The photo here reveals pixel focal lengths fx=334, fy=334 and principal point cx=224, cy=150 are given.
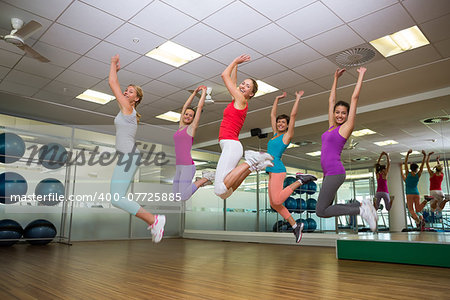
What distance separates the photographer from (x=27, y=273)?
149 inches

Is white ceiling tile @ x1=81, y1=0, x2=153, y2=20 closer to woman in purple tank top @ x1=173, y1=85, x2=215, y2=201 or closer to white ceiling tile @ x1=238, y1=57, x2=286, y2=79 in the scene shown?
woman in purple tank top @ x1=173, y1=85, x2=215, y2=201

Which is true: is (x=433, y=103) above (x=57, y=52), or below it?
below

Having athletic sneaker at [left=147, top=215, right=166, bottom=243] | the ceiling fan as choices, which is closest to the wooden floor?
athletic sneaker at [left=147, top=215, right=166, bottom=243]

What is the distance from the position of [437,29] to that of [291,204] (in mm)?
3597

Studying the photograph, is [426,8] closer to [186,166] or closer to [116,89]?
Result: [186,166]

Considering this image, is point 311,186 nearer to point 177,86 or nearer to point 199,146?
point 177,86

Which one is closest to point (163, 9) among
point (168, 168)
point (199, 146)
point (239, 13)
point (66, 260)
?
point (239, 13)

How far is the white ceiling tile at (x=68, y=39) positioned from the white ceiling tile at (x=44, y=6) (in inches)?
11.1

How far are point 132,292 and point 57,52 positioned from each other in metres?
4.32

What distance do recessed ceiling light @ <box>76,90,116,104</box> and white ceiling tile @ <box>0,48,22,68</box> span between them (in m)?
1.53

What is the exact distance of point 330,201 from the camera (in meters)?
3.02

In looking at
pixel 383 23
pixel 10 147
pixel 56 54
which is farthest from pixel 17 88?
pixel 383 23

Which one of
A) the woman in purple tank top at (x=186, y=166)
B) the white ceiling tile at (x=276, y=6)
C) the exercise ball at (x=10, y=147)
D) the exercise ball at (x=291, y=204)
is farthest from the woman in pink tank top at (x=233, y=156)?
the exercise ball at (x=10, y=147)

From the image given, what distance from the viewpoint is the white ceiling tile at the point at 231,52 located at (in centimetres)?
523
